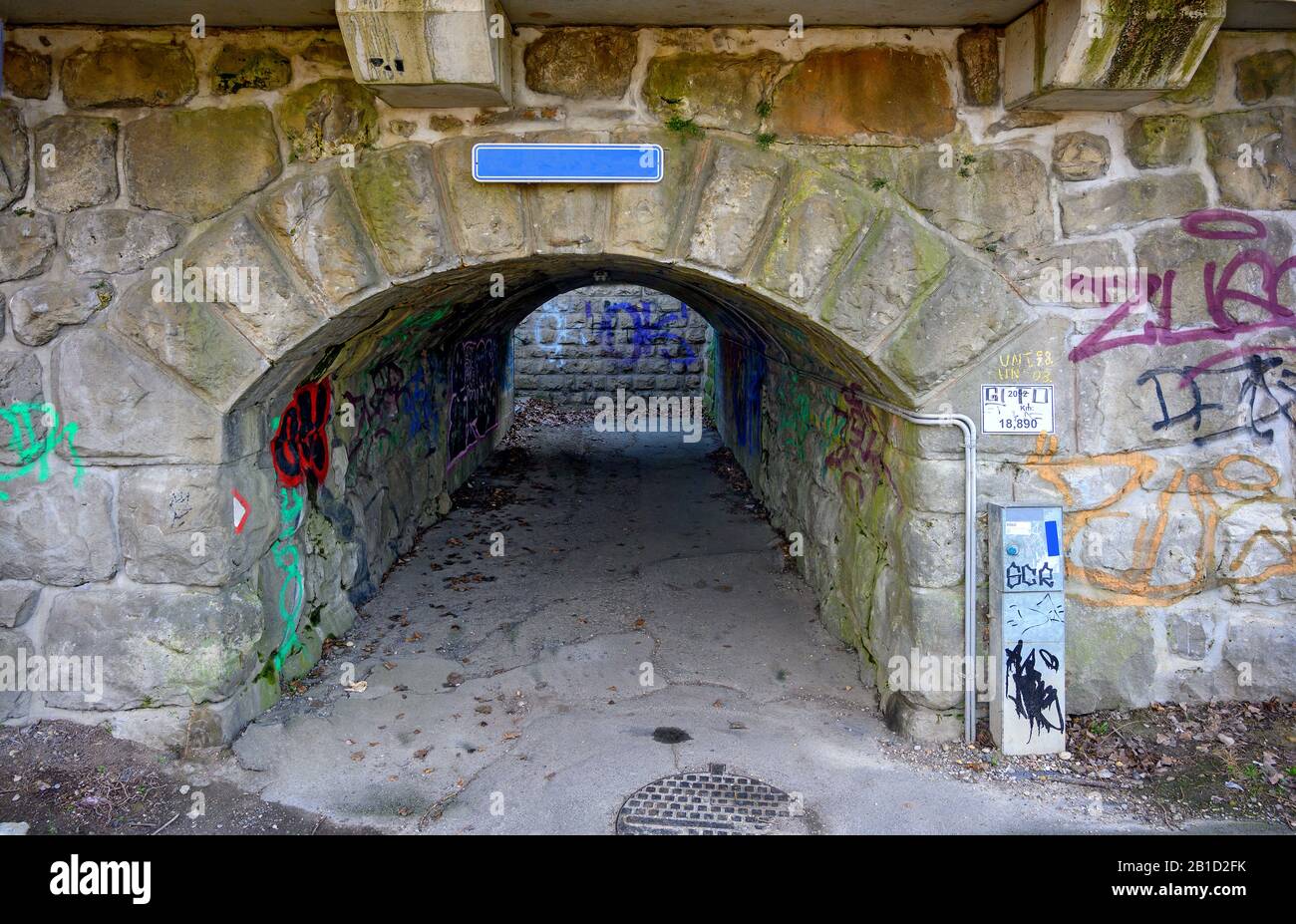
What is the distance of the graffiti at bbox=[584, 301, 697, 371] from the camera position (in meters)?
16.5

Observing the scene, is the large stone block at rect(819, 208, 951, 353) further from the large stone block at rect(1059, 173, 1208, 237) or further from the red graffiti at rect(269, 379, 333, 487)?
the red graffiti at rect(269, 379, 333, 487)

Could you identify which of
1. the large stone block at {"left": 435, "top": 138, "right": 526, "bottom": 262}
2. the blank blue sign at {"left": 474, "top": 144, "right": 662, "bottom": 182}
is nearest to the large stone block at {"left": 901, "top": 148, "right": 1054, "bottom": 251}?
the blank blue sign at {"left": 474, "top": 144, "right": 662, "bottom": 182}

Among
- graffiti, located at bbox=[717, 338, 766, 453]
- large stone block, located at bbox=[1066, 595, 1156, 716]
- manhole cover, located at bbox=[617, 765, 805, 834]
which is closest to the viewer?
manhole cover, located at bbox=[617, 765, 805, 834]

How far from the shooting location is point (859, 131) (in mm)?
4031

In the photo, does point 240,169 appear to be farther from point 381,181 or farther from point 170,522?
point 170,522

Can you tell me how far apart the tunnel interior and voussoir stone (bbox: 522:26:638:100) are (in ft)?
2.67

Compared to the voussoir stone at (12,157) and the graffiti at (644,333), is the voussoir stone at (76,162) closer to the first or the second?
the voussoir stone at (12,157)

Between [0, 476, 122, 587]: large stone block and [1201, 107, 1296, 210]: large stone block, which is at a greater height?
[1201, 107, 1296, 210]: large stone block

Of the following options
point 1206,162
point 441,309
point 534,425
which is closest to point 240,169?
point 441,309

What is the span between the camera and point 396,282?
4059mm

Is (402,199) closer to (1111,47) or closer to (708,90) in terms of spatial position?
(708,90)

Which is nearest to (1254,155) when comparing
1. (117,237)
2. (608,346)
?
(117,237)

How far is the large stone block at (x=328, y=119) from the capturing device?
13.2ft

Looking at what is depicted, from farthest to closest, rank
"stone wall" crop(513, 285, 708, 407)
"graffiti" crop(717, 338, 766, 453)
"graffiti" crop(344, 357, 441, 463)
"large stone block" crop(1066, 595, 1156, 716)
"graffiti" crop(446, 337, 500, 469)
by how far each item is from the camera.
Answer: "stone wall" crop(513, 285, 708, 407)
"graffiti" crop(717, 338, 766, 453)
"graffiti" crop(446, 337, 500, 469)
"graffiti" crop(344, 357, 441, 463)
"large stone block" crop(1066, 595, 1156, 716)
